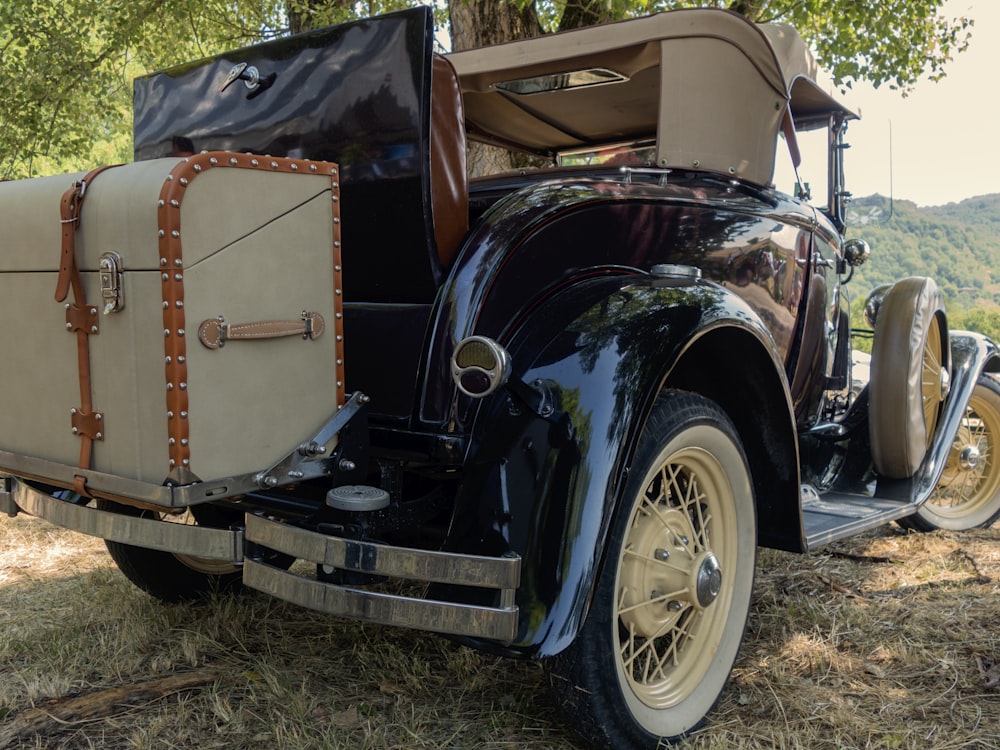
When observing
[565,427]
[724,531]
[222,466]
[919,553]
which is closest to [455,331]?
[565,427]

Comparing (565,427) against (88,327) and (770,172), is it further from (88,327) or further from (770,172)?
(770,172)

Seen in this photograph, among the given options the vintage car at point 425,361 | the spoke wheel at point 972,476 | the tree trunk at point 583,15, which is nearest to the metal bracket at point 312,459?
the vintage car at point 425,361

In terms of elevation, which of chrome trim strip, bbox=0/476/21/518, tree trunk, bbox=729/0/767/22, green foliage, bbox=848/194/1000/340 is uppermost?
tree trunk, bbox=729/0/767/22

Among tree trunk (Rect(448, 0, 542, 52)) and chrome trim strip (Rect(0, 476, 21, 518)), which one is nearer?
chrome trim strip (Rect(0, 476, 21, 518))

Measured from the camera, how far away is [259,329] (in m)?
1.86

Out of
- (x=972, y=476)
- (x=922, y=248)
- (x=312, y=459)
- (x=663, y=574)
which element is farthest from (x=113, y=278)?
(x=922, y=248)

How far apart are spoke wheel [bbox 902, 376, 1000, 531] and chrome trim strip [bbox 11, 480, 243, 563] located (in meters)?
3.51

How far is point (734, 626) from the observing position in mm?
2473

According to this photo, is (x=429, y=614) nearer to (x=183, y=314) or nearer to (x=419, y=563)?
(x=419, y=563)

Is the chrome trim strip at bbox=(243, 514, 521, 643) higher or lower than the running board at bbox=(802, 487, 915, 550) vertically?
higher

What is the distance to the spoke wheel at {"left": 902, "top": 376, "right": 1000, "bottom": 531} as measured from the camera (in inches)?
169

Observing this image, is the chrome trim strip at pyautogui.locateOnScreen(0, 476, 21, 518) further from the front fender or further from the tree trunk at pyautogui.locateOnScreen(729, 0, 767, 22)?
the tree trunk at pyautogui.locateOnScreen(729, 0, 767, 22)

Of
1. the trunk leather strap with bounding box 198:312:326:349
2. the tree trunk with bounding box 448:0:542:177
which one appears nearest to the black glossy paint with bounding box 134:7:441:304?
the trunk leather strap with bounding box 198:312:326:349

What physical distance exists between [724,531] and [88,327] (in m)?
1.74
